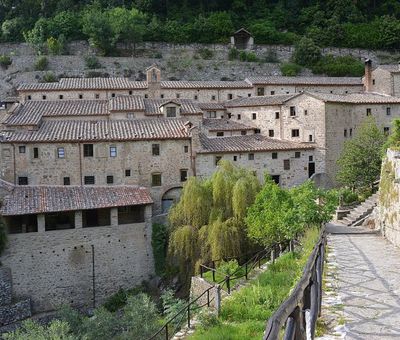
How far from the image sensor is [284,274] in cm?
1437

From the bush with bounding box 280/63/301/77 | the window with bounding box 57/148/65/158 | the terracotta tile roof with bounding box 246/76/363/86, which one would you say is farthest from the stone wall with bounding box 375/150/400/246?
the bush with bounding box 280/63/301/77

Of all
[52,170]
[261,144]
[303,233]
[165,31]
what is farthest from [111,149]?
[165,31]

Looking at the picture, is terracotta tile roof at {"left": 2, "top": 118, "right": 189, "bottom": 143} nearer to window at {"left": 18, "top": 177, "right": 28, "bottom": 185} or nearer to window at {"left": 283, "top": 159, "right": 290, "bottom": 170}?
window at {"left": 18, "top": 177, "right": 28, "bottom": 185}

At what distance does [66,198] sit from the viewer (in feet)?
90.5

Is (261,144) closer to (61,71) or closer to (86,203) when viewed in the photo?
(86,203)

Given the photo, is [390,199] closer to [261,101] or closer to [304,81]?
[261,101]

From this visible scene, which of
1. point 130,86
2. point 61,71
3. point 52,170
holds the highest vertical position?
point 61,71

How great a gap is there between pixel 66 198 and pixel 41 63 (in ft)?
118

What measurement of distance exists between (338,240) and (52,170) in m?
20.2

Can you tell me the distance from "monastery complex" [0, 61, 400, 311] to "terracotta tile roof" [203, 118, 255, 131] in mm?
118

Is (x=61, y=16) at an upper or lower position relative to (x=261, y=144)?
upper

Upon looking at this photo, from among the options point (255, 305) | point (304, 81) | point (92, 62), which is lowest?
point (255, 305)

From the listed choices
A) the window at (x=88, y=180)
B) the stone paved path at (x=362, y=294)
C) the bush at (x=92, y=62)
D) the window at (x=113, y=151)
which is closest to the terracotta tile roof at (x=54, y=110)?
the window at (x=88, y=180)

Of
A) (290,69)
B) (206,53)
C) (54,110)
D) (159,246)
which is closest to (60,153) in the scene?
(54,110)
